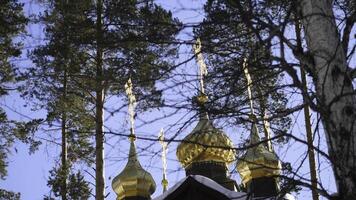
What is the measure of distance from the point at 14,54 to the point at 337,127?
14321 mm

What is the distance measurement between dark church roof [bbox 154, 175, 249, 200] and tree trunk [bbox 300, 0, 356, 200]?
5.11 m

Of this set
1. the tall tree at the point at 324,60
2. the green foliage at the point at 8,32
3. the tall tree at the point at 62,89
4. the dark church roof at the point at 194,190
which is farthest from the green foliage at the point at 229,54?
the green foliage at the point at 8,32

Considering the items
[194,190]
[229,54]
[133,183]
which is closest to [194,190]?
[194,190]

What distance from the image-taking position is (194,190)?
356 inches

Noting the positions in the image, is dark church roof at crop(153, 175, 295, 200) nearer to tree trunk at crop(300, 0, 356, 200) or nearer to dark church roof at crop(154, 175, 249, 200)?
dark church roof at crop(154, 175, 249, 200)

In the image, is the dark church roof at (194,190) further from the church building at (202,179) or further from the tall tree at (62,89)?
the tall tree at (62,89)

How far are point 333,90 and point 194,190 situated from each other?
18.7 ft

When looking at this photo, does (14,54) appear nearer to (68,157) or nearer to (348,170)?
(68,157)

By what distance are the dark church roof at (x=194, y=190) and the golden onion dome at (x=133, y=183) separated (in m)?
4.25

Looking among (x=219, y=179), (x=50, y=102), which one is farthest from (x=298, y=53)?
(x=50, y=102)

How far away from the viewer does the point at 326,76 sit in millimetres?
3596

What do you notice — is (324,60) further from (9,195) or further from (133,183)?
(9,195)

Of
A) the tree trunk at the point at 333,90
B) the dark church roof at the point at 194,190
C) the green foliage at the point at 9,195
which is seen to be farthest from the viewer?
the green foliage at the point at 9,195

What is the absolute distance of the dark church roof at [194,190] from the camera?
879cm
